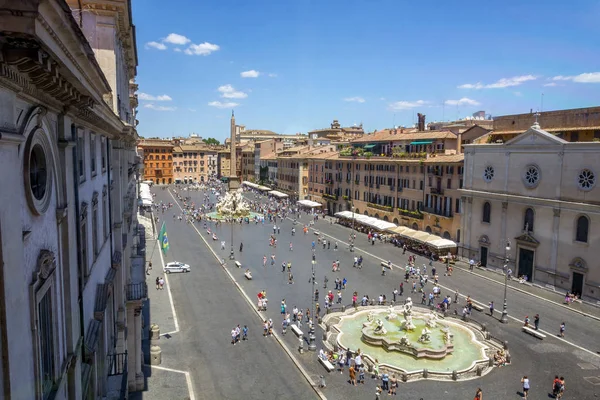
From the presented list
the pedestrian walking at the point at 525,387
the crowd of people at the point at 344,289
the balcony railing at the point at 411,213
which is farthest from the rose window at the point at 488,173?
the pedestrian walking at the point at 525,387

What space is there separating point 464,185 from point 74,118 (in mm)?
39930

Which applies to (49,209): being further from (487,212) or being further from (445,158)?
(445,158)

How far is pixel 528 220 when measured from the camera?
3653 cm

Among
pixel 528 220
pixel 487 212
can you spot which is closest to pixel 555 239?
pixel 528 220

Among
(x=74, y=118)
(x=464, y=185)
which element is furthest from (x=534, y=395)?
(x=464, y=185)

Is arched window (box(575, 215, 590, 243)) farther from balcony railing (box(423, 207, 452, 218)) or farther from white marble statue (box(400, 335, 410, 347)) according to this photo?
white marble statue (box(400, 335, 410, 347))

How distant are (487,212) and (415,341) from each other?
68.4ft

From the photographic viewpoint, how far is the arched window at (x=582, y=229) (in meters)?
31.8

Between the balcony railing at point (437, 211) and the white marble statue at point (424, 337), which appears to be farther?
the balcony railing at point (437, 211)

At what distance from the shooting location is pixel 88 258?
28.9 ft

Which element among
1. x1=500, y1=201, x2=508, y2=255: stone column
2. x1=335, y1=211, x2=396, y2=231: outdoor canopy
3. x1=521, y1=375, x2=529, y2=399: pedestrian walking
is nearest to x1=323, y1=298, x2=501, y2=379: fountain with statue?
x1=521, y1=375, x2=529, y2=399: pedestrian walking

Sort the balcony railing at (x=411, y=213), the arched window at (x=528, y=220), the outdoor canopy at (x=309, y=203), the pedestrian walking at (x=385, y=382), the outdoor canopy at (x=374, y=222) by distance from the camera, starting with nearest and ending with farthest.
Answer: the pedestrian walking at (x=385, y=382), the arched window at (x=528, y=220), the balcony railing at (x=411, y=213), the outdoor canopy at (x=374, y=222), the outdoor canopy at (x=309, y=203)

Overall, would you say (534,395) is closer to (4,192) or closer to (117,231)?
(117,231)

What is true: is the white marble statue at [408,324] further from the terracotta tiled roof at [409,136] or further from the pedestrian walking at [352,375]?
the terracotta tiled roof at [409,136]
